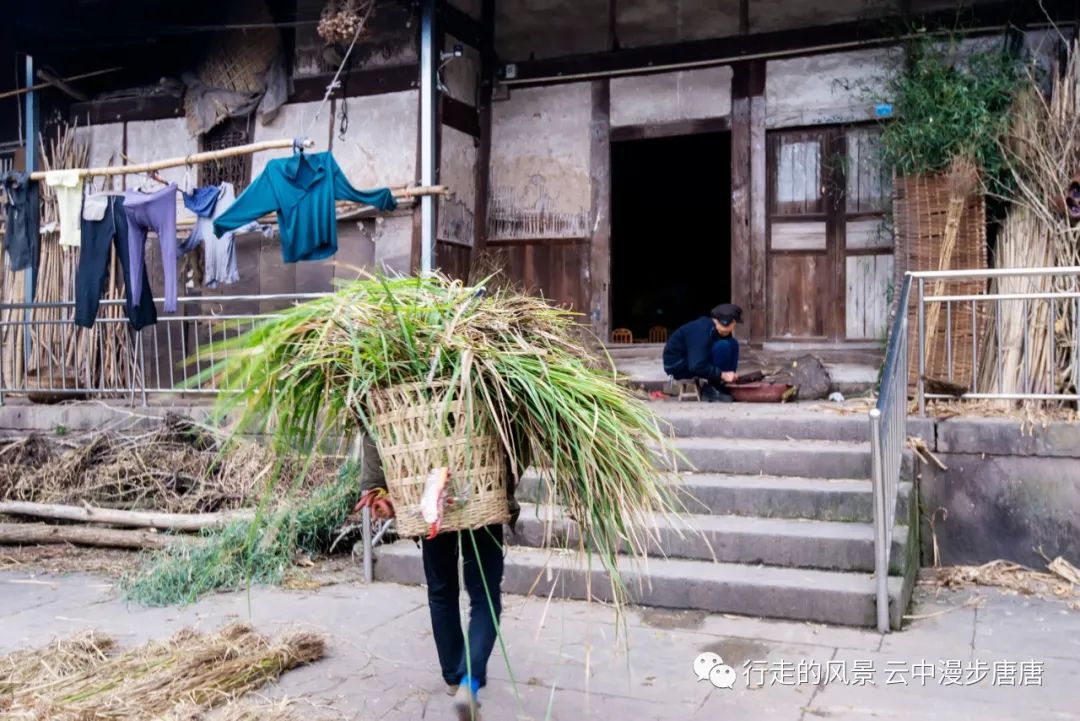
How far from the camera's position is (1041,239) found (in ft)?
21.7

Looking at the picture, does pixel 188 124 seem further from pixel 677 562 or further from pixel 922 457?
pixel 922 457

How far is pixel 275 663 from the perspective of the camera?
407cm

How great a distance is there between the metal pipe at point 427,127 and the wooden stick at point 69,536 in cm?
340

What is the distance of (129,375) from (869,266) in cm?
731

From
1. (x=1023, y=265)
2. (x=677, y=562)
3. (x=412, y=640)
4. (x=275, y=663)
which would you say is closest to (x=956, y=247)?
(x=1023, y=265)

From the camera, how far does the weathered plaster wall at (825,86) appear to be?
8273 mm

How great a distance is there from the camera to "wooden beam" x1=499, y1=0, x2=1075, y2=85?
7863 millimetres

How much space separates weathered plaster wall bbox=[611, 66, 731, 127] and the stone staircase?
146 inches

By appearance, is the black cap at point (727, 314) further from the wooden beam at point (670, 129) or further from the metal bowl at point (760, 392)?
the wooden beam at point (670, 129)

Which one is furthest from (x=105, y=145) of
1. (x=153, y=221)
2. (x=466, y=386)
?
(x=466, y=386)

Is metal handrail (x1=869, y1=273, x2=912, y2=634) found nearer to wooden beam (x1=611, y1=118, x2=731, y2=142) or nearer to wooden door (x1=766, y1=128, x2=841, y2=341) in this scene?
wooden door (x1=766, y1=128, x2=841, y2=341)

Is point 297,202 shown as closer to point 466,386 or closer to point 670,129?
point 670,129

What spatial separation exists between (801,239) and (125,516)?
630cm

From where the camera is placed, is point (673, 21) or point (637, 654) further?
point (673, 21)
